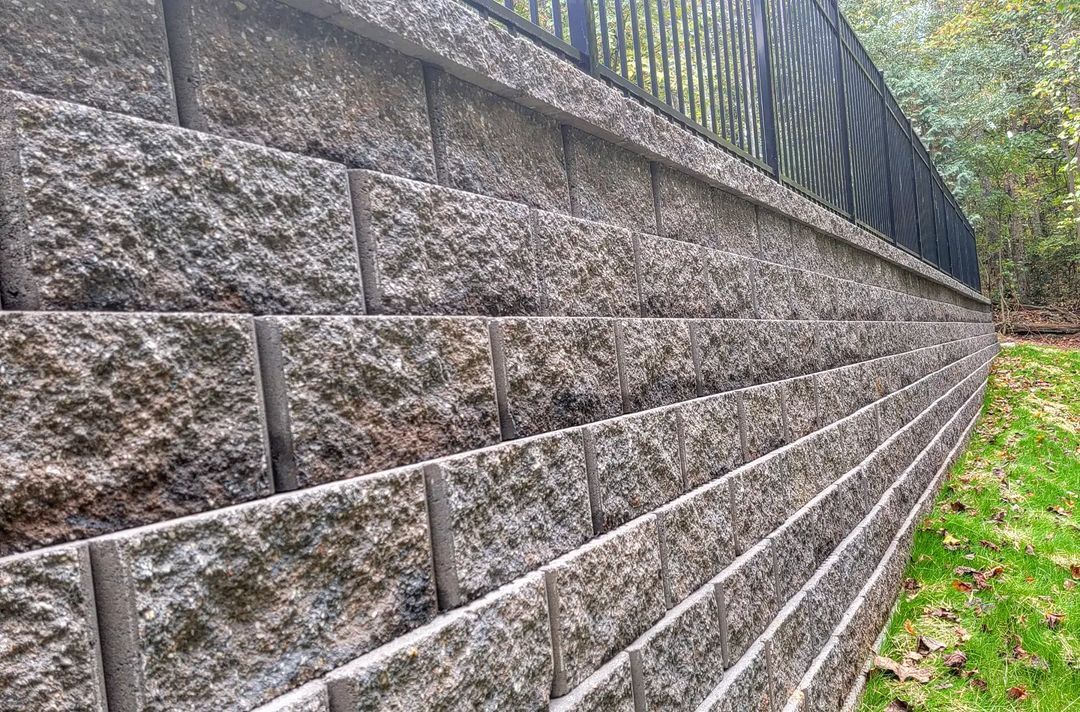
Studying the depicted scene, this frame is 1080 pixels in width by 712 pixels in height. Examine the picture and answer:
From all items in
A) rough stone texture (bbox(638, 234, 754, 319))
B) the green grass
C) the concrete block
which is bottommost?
the green grass

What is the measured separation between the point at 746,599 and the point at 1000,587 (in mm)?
2522

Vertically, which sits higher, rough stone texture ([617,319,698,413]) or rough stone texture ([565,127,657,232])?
rough stone texture ([565,127,657,232])

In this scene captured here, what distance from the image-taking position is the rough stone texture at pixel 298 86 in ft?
3.96

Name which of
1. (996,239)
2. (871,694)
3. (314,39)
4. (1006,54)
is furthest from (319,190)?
(996,239)

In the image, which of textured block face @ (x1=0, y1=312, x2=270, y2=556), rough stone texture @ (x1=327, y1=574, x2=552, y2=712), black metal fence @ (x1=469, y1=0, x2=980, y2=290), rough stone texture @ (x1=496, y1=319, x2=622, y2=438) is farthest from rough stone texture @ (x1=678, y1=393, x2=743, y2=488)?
textured block face @ (x1=0, y1=312, x2=270, y2=556)

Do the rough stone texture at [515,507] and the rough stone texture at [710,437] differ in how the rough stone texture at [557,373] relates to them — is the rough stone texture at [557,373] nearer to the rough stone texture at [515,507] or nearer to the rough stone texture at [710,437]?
the rough stone texture at [515,507]

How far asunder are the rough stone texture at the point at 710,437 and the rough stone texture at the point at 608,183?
621mm

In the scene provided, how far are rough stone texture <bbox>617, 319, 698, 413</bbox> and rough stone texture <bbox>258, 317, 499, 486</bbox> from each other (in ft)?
2.15

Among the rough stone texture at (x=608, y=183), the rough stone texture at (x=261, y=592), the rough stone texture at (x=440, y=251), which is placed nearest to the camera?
the rough stone texture at (x=261, y=592)

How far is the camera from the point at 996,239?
79.0ft

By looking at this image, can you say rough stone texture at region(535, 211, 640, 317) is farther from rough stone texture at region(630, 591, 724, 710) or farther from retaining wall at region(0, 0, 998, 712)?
rough stone texture at region(630, 591, 724, 710)

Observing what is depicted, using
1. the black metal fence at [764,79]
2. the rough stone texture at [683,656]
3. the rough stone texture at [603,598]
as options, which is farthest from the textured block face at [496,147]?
the rough stone texture at [683,656]

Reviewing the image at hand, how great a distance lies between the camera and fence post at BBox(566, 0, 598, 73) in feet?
7.79

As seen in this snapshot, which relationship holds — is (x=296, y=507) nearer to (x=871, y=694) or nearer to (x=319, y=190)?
(x=319, y=190)
